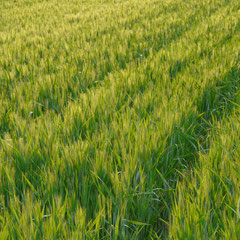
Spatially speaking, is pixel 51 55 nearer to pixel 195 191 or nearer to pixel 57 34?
pixel 57 34

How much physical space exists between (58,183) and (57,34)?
12.2ft

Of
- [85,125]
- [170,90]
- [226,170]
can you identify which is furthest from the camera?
[170,90]

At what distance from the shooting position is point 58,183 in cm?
109

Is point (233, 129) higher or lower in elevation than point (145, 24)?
lower

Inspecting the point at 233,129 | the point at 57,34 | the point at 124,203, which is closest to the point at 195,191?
the point at 124,203

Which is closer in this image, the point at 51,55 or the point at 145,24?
the point at 51,55

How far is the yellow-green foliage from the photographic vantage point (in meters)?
0.86

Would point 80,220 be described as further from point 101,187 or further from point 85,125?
point 85,125

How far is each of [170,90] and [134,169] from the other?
3.09 ft

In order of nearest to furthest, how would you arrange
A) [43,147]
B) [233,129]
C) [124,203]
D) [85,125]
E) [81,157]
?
[124,203], [81,157], [43,147], [233,129], [85,125]

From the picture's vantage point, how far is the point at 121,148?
4.18ft

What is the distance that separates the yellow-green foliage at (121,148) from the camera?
862 millimetres

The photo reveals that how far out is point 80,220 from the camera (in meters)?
0.80

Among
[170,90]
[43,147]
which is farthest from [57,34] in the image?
[43,147]
